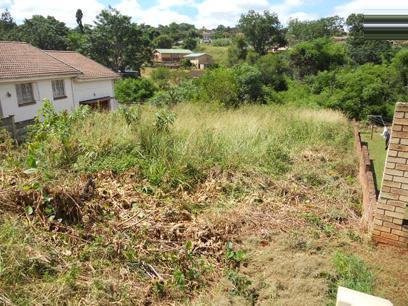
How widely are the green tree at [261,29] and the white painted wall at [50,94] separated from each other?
40.4 m

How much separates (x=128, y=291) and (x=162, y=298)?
0.31 m

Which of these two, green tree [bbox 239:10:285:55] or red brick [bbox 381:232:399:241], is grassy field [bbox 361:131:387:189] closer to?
red brick [bbox 381:232:399:241]

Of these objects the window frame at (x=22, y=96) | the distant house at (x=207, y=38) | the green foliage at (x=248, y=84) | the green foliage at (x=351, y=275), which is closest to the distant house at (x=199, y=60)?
the green foliage at (x=248, y=84)

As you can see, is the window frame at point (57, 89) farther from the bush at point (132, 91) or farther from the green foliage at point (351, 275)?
the green foliage at point (351, 275)

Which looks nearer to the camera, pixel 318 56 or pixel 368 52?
pixel 318 56

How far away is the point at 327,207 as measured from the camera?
4.57 m

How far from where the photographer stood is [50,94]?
16.6 m

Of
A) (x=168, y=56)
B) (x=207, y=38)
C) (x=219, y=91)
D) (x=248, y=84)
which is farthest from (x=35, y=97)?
(x=207, y=38)

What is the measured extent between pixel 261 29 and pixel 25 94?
48044mm

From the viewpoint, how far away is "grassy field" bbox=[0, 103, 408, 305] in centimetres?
281

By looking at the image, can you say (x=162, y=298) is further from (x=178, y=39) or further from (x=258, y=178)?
(x=178, y=39)

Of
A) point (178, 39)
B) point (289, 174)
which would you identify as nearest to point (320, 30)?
point (178, 39)

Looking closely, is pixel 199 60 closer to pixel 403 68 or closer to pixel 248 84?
pixel 403 68

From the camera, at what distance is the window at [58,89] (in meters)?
17.1
